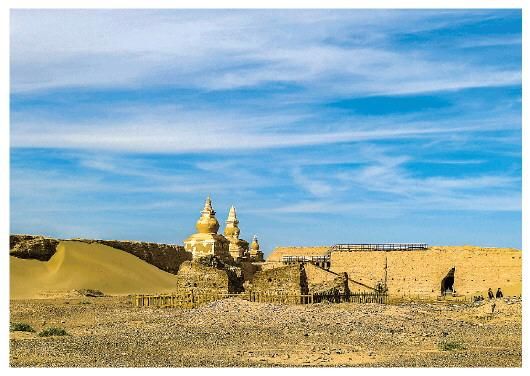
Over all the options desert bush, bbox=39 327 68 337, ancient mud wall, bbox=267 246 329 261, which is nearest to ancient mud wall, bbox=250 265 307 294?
desert bush, bbox=39 327 68 337

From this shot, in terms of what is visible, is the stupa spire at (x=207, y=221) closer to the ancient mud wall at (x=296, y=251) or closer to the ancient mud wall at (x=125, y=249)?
the ancient mud wall at (x=125, y=249)

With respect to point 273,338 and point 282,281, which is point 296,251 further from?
point 273,338

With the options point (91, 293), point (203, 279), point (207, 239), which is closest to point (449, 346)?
point (203, 279)

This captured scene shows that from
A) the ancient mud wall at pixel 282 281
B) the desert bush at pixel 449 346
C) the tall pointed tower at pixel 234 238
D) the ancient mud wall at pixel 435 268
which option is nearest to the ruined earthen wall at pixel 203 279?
the ancient mud wall at pixel 282 281

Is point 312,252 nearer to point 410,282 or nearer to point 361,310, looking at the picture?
point 410,282

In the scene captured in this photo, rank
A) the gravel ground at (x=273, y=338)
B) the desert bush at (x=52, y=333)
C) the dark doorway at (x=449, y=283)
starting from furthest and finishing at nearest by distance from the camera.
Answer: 1. the dark doorway at (x=449, y=283)
2. the desert bush at (x=52, y=333)
3. the gravel ground at (x=273, y=338)

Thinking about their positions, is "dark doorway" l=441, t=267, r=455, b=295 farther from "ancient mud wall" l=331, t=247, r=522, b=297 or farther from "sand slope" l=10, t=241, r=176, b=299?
"sand slope" l=10, t=241, r=176, b=299

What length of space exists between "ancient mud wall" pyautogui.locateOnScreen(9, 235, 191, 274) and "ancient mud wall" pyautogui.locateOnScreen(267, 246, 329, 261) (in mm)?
6537

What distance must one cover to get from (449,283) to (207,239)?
1280 centimetres

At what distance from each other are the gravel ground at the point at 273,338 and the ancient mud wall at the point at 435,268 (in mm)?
15472

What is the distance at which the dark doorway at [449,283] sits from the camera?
41.3 m

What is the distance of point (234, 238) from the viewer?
2007 inches

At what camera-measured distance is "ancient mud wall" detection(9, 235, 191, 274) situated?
43.4 meters

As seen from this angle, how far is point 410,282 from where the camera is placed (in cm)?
4216
